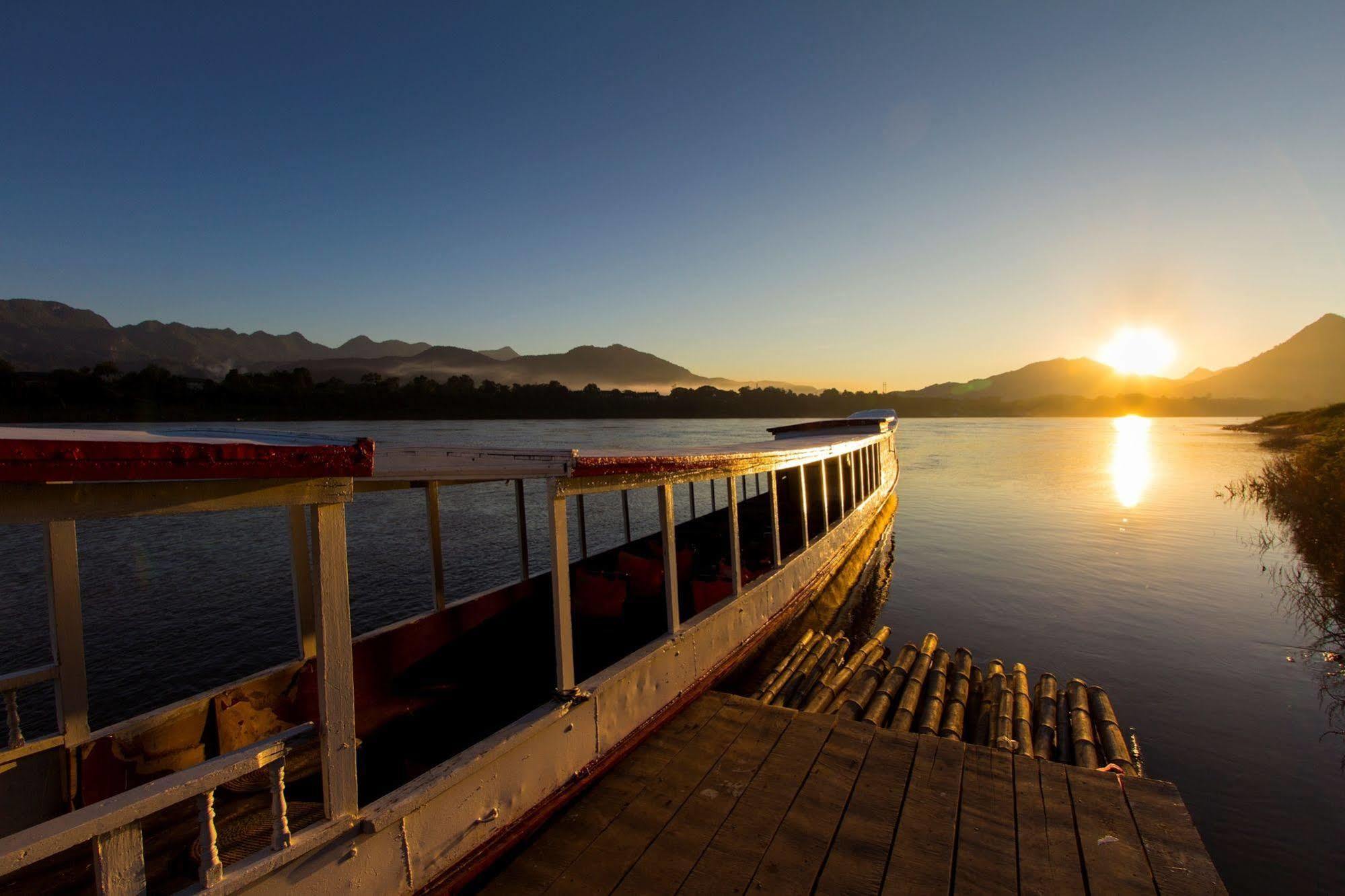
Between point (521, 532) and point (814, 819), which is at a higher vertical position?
point (521, 532)

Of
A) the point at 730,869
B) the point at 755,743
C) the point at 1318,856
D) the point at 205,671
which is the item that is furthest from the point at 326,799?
the point at 205,671

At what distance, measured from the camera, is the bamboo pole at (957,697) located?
24.7ft

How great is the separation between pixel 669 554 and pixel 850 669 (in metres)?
4.09

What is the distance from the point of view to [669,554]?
684cm

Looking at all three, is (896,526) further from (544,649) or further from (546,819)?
(546,819)

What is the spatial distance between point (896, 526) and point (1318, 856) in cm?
2000

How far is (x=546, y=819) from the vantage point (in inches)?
201

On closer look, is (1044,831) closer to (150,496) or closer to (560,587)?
(560,587)

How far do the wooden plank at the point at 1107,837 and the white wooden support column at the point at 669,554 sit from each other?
160 inches

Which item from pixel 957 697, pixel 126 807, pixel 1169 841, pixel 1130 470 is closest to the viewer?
pixel 126 807

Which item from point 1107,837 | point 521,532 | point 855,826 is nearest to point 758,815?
point 855,826

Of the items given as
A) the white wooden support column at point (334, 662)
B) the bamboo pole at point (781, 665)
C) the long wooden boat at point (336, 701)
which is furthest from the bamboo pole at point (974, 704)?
the white wooden support column at point (334, 662)

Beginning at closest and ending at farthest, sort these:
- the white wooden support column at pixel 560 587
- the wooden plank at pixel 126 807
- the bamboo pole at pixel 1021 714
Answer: the wooden plank at pixel 126 807
the white wooden support column at pixel 560 587
the bamboo pole at pixel 1021 714

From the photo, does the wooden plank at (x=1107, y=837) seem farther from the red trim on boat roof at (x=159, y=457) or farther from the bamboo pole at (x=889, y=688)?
the red trim on boat roof at (x=159, y=457)
